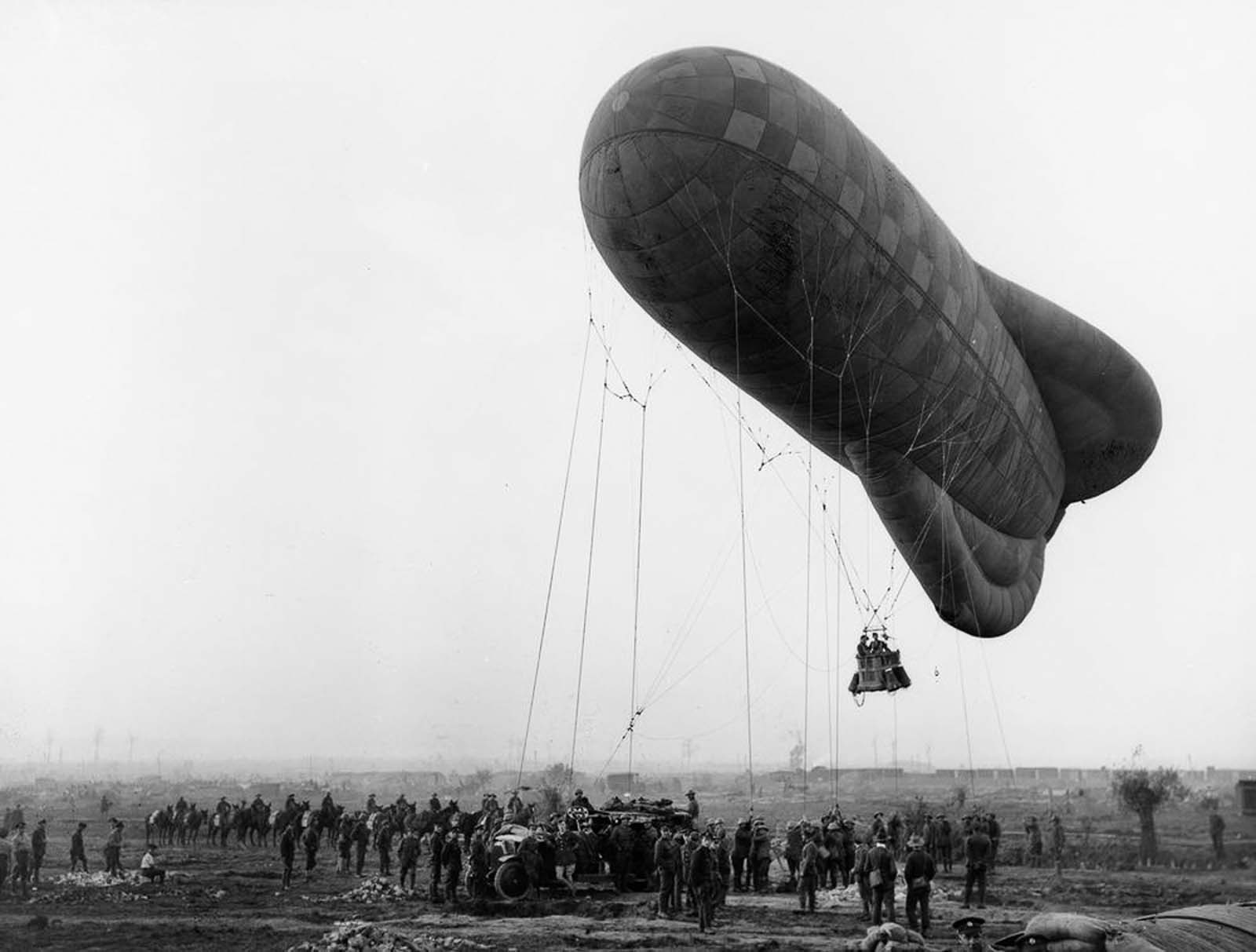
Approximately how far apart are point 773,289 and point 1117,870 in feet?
51.0

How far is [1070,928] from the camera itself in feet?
19.0

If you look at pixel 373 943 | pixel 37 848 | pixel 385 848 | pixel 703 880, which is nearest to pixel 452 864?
pixel 703 880

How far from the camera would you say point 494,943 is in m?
10.5

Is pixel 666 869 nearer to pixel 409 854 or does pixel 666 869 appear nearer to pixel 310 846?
pixel 409 854

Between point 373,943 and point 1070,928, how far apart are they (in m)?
6.59

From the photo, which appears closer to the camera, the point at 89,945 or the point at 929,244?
the point at 89,945

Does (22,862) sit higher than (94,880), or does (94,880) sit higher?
(22,862)

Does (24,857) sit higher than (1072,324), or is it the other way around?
(1072,324)

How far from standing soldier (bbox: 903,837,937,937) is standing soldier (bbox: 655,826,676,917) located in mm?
2893

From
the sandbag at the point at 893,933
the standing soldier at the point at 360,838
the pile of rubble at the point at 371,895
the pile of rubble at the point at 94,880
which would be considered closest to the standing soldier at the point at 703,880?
the pile of rubble at the point at 371,895

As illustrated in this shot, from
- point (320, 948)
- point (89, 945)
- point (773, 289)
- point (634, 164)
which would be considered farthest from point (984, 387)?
point (89, 945)

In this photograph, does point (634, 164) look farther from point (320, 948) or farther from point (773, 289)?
point (320, 948)

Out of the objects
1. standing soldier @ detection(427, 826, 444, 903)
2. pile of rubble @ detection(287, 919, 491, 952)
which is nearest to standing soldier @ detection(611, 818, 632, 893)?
standing soldier @ detection(427, 826, 444, 903)

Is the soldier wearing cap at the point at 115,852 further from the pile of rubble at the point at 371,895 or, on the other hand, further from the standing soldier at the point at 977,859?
the standing soldier at the point at 977,859
